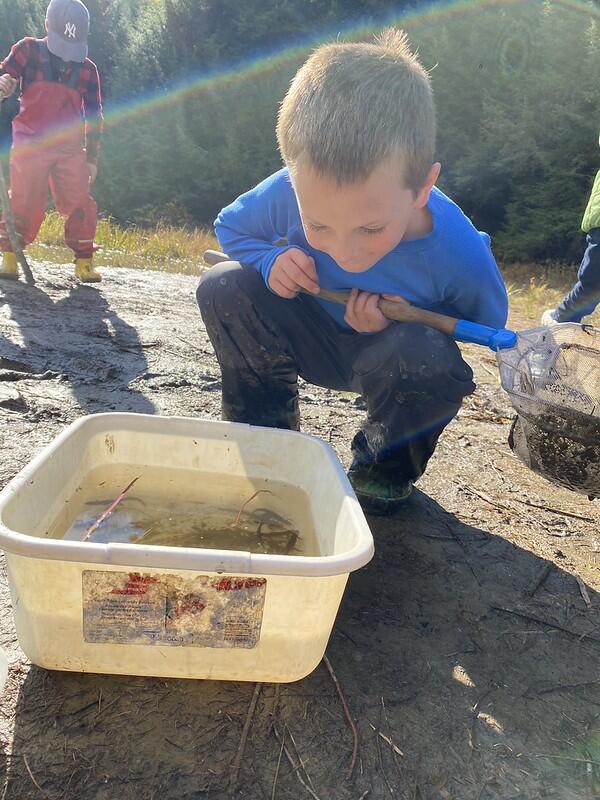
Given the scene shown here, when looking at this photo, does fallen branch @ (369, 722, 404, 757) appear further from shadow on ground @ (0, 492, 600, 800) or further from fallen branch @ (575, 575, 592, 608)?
fallen branch @ (575, 575, 592, 608)

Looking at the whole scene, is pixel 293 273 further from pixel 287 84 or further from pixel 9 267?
pixel 287 84

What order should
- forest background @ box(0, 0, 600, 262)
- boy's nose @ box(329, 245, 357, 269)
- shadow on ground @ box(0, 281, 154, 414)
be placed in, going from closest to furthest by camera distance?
boy's nose @ box(329, 245, 357, 269) < shadow on ground @ box(0, 281, 154, 414) < forest background @ box(0, 0, 600, 262)

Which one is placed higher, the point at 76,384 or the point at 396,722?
the point at 396,722

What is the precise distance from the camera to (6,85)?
4184mm

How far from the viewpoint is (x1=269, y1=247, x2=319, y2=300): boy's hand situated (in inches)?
70.6

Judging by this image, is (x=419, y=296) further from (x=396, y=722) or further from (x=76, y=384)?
(x=76, y=384)

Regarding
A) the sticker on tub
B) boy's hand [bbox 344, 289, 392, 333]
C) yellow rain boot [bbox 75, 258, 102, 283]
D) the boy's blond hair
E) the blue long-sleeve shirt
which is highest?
the boy's blond hair

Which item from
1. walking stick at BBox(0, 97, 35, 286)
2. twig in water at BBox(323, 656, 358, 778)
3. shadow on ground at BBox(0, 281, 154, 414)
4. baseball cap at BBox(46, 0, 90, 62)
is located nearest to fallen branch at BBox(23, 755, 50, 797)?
twig in water at BBox(323, 656, 358, 778)

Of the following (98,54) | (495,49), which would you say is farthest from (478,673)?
(98,54)

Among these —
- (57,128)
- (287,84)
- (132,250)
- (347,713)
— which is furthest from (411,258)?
(287,84)

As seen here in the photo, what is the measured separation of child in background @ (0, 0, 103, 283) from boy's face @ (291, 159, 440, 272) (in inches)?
132

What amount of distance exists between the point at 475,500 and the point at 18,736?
1.44m

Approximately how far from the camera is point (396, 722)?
3.92ft

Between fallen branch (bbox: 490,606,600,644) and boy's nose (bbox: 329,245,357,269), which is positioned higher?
boy's nose (bbox: 329,245,357,269)
